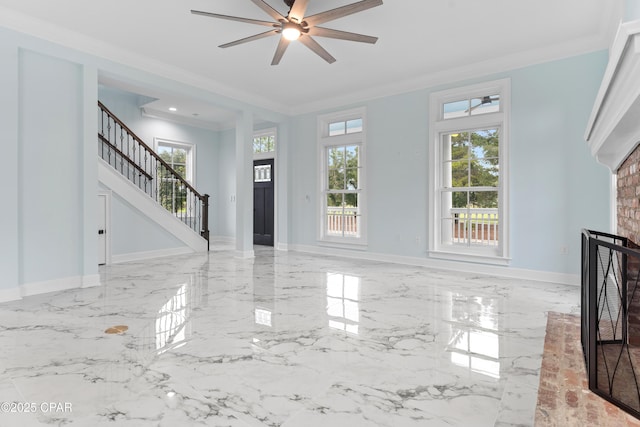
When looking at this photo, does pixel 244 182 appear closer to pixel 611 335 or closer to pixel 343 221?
pixel 343 221

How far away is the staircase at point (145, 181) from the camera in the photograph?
6.10 metres

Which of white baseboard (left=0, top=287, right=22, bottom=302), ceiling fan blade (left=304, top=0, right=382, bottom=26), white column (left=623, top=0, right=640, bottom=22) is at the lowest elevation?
white baseboard (left=0, top=287, right=22, bottom=302)

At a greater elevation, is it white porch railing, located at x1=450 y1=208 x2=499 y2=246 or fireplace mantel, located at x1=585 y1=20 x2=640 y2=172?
fireplace mantel, located at x1=585 y1=20 x2=640 y2=172

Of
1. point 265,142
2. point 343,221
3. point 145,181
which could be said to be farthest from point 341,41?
point 145,181

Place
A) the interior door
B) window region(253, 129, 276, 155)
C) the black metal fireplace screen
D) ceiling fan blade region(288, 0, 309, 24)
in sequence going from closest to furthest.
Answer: the black metal fireplace screen → ceiling fan blade region(288, 0, 309, 24) → the interior door → window region(253, 129, 276, 155)

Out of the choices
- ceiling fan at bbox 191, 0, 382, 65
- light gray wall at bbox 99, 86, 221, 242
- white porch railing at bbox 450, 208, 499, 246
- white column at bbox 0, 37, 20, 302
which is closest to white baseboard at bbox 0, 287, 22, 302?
white column at bbox 0, 37, 20, 302

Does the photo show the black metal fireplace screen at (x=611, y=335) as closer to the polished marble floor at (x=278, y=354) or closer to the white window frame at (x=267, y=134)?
the polished marble floor at (x=278, y=354)

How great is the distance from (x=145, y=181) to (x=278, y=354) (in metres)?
5.80

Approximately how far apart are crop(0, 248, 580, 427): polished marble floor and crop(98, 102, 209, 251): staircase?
7.56 ft

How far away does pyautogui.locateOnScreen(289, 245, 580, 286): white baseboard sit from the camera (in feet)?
15.0

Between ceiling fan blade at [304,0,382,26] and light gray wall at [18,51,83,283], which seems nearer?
ceiling fan blade at [304,0,382,26]

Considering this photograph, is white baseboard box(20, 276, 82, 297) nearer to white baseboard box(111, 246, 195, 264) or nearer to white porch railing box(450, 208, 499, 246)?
white baseboard box(111, 246, 195, 264)

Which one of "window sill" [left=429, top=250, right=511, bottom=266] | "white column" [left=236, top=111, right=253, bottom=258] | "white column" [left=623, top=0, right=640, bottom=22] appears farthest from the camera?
"white column" [left=236, top=111, right=253, bottom=258]

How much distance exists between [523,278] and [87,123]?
19.0 feet
